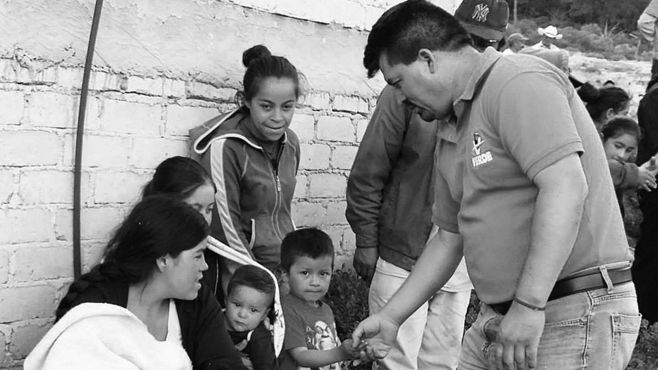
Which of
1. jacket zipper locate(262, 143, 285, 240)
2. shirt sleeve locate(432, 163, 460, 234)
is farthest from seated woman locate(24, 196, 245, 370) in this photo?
shirt sleeve locate(432, 163, 460, 234)

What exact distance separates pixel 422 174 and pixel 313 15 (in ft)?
4.15

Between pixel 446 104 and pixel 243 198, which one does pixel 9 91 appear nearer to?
pixel 243 198

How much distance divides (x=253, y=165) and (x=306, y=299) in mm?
654

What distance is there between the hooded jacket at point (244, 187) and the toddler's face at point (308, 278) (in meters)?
0.12

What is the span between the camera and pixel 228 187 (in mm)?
4434

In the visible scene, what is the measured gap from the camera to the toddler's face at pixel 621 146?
6.19 meters

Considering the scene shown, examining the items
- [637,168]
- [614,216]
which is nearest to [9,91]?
[614,216]

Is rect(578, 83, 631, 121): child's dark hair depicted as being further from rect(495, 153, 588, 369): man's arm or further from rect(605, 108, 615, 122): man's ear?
rect(495, 153, 588, 369): man's arm

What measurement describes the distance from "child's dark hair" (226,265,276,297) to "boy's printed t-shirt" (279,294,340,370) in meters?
0.31

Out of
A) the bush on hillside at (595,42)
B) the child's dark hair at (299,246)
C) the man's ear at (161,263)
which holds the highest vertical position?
the bush on hillside at (595,42)

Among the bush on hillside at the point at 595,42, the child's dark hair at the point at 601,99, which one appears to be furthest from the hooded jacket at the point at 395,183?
the bush on hillside at the point at 595,42

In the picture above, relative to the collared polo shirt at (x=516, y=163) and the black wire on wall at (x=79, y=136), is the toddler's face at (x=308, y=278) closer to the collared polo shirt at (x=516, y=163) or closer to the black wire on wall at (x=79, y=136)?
the black wire on wall at (x=79, y=136)

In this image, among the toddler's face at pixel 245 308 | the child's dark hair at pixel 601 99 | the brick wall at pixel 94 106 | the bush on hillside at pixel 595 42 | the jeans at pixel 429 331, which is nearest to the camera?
the brick wall at pixel 94 106

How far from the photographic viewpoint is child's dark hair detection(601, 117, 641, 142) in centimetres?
619
